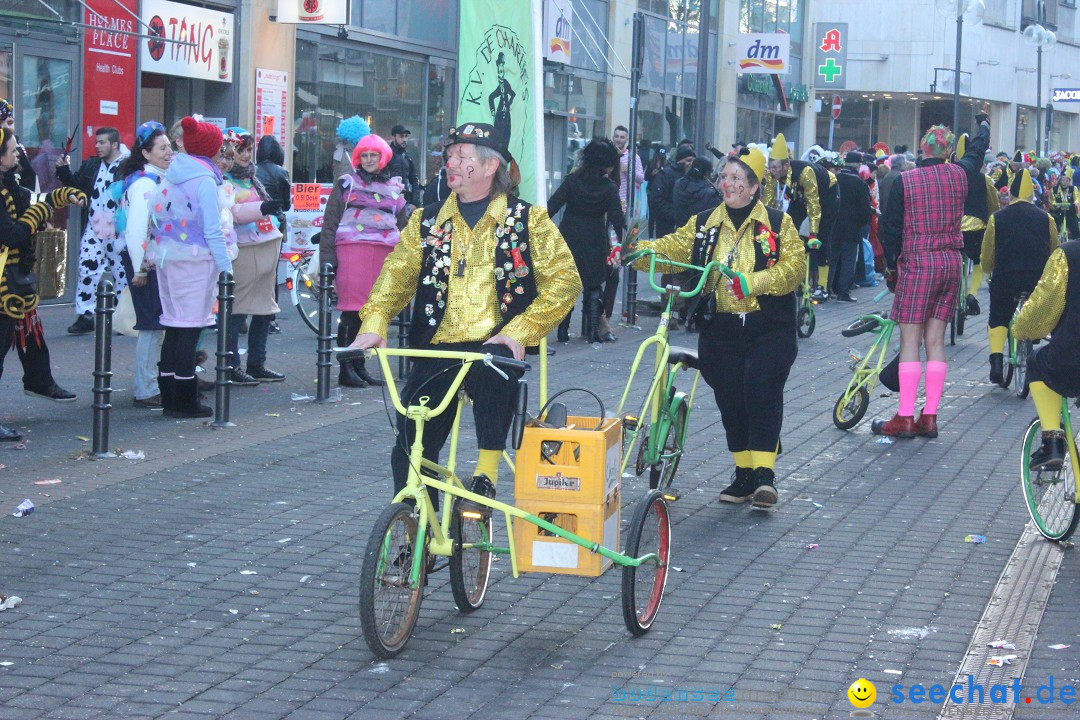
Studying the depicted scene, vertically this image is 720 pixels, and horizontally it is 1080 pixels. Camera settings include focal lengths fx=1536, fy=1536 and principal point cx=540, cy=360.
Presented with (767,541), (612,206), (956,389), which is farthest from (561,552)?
(612,206)

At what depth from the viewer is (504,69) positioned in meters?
11.2

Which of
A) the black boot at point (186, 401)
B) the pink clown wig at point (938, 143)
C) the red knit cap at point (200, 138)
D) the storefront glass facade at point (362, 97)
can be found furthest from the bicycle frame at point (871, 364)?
the storefront glass facade at point (362, 97)

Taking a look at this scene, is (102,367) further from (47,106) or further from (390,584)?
(47,106)

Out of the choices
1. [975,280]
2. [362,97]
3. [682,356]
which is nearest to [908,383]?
[682,356]

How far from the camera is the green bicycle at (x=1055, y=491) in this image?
7.39 m

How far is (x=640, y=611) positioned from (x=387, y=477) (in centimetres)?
324

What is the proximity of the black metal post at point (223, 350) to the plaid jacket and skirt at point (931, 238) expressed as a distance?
4548mm

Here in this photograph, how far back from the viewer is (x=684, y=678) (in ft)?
17.7

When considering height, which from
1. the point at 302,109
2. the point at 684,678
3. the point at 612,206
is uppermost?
the point at 302,109

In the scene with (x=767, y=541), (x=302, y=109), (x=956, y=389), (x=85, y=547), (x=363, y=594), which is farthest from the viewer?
(x=302, y=109)

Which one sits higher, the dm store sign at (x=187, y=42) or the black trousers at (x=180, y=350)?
the dm store sign at (x=187, y=42)

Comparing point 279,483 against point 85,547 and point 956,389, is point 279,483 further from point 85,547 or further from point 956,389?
point 956,389

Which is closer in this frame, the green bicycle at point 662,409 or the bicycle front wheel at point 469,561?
the bicycle front wheel at point 469,561

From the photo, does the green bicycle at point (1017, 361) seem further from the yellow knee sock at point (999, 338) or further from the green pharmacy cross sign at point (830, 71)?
the green pharmacy cross sign at point (830, 71)
